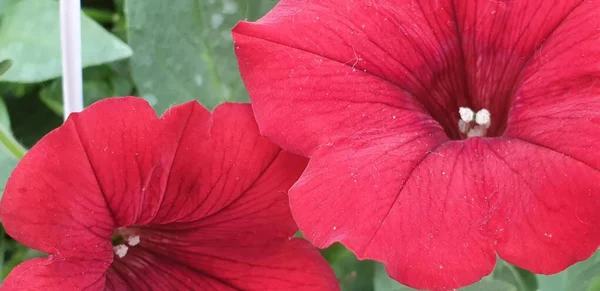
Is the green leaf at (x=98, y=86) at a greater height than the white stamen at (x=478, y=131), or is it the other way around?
the green leaf at (x=98, y=86)

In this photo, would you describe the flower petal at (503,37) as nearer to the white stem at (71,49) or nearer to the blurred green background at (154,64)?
the blurred green background at (154,64)

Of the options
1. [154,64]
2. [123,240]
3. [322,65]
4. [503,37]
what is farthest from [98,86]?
[503,37]

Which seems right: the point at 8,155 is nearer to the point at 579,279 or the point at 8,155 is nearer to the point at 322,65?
the point at 322,65

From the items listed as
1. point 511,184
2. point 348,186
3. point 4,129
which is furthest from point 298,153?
point 4,129

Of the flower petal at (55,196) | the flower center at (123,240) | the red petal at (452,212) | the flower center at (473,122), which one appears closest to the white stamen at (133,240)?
the flower center at (123,240)

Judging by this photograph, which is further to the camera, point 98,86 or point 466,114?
point 98,86

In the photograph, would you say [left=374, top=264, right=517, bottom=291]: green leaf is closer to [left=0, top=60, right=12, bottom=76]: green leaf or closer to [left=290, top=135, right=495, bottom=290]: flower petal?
[left=290, top=135, right=495, bottom=290]: flower petal
